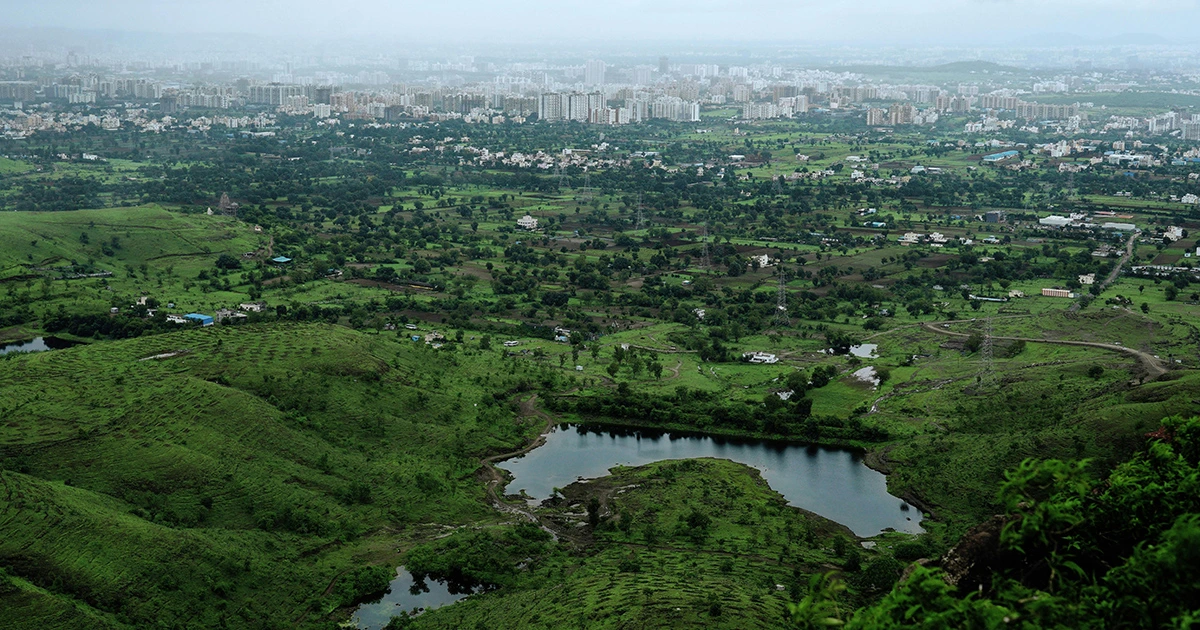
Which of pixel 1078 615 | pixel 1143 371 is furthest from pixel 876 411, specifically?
pixel 1078 615

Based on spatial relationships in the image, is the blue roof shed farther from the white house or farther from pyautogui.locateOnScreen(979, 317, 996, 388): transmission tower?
pyautogui.locateOnScreen(979, 317, 996, 388): transmission tower

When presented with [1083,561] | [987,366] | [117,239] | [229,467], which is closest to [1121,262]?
[987,366]

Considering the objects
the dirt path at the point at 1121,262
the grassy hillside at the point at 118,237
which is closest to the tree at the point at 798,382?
the dirt path at the point at 1121,262

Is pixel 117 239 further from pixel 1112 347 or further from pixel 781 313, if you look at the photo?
pixel 1112 347

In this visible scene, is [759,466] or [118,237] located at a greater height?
[118,237]

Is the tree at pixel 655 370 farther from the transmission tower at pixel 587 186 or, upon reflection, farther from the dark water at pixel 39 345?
the transmission tower at pixel 587 186

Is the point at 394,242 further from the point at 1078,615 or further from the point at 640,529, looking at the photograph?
the point at 1078,615
